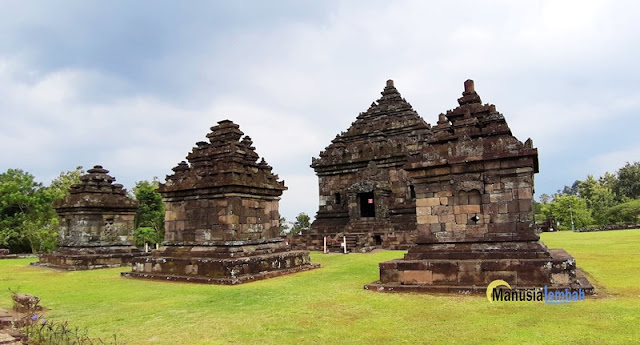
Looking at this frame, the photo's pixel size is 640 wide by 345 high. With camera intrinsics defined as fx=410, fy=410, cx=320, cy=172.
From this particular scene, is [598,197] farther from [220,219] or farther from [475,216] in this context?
[220,219]

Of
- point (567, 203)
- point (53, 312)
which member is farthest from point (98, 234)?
Answer: point (567, 203)

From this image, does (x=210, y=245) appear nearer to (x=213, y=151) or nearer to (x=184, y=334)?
(x=213, y=151)

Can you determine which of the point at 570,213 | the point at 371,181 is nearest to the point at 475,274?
the point at 371,181

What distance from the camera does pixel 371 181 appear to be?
2420 centimetres

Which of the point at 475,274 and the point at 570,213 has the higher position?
the point at 570,213

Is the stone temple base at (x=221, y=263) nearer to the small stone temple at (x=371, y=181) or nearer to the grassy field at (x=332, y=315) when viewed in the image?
the grassy field at (x=332, y=315)

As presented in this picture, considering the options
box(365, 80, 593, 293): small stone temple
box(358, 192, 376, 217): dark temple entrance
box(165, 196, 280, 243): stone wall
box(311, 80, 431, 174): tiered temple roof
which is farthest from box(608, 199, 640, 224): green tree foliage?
box(165, 196, 280, 243): stone wall

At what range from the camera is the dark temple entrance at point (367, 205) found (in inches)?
1006

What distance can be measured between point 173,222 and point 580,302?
11284mm

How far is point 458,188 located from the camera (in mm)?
9453

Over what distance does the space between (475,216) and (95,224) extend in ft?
50.9

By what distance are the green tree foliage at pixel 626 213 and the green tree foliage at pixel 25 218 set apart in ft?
171

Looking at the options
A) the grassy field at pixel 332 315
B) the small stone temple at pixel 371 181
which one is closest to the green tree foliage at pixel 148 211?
the small stone temple at pixel 371 181

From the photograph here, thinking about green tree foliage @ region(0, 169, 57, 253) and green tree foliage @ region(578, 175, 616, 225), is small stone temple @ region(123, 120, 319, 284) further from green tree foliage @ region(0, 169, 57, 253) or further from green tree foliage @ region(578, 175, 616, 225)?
green tree foliage @ region(578, 175, 616, 225)
